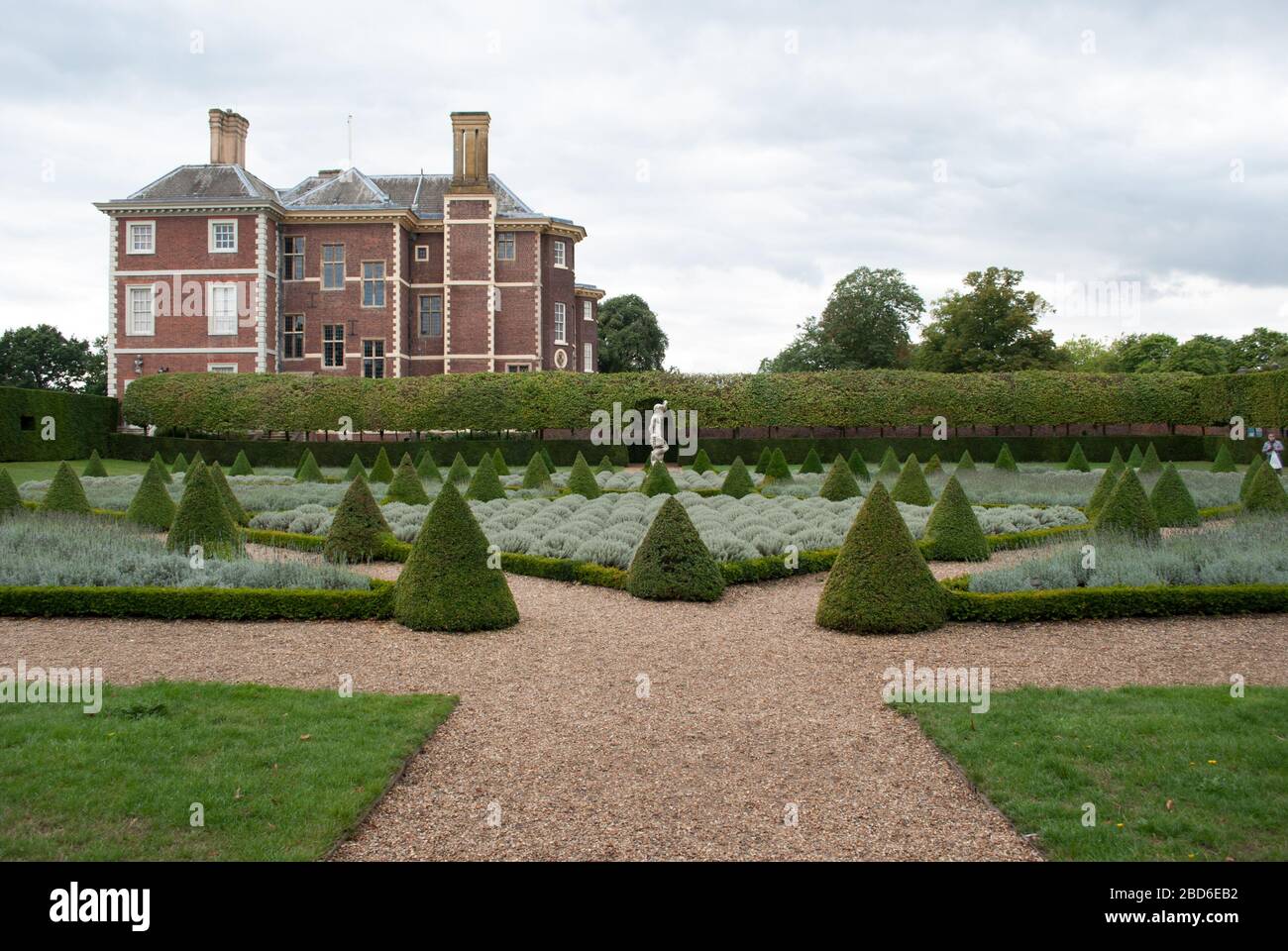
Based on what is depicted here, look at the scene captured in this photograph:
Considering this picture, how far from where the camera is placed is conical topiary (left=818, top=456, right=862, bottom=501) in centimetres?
1734

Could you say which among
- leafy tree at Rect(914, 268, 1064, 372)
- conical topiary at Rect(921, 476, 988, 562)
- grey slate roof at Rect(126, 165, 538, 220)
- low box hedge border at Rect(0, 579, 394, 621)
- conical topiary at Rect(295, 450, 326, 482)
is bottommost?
low box hedge border at Rect(0, 579, 394, 621)

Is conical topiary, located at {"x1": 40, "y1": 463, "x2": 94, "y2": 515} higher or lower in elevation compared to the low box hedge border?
higher

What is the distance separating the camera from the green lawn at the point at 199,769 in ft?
13.2

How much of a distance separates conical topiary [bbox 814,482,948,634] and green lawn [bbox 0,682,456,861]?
3.87 meters

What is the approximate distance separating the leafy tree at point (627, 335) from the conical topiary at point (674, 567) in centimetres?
5346

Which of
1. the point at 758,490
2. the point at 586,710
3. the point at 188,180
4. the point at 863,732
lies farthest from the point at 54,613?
the point at 188,180

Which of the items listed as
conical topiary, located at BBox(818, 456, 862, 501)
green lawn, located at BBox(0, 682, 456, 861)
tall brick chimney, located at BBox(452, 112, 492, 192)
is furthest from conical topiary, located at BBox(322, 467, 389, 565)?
tall brick chimney, located at BBox(452, 112, 492, 192)

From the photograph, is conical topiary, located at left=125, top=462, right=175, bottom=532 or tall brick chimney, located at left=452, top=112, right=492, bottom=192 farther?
tall brick chimney, located at left=452, top=112, right=492, bottom=192

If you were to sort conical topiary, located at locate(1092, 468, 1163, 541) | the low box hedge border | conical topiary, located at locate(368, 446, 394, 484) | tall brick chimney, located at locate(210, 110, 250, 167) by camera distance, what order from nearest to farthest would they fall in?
the low box hedge border → conical topiary, located at locate(1092, 468, 1163, 541) → conical topiary, located at locate(368, 446, 394, 484) → tall brick chimney, located at locate(210, 110, 250, 167)

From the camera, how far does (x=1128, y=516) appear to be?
11508 mm

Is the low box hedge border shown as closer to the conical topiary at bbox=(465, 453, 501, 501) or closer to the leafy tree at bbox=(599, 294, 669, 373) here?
the conical topiary at bbox=(465, 453, 501, 501)

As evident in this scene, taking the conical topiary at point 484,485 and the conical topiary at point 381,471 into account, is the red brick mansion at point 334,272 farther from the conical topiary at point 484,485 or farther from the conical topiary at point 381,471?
the conical topiary at point 484,485

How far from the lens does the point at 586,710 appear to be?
20.4ft

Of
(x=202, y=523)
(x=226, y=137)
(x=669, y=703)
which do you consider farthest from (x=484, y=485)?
(x=226, y=137)
